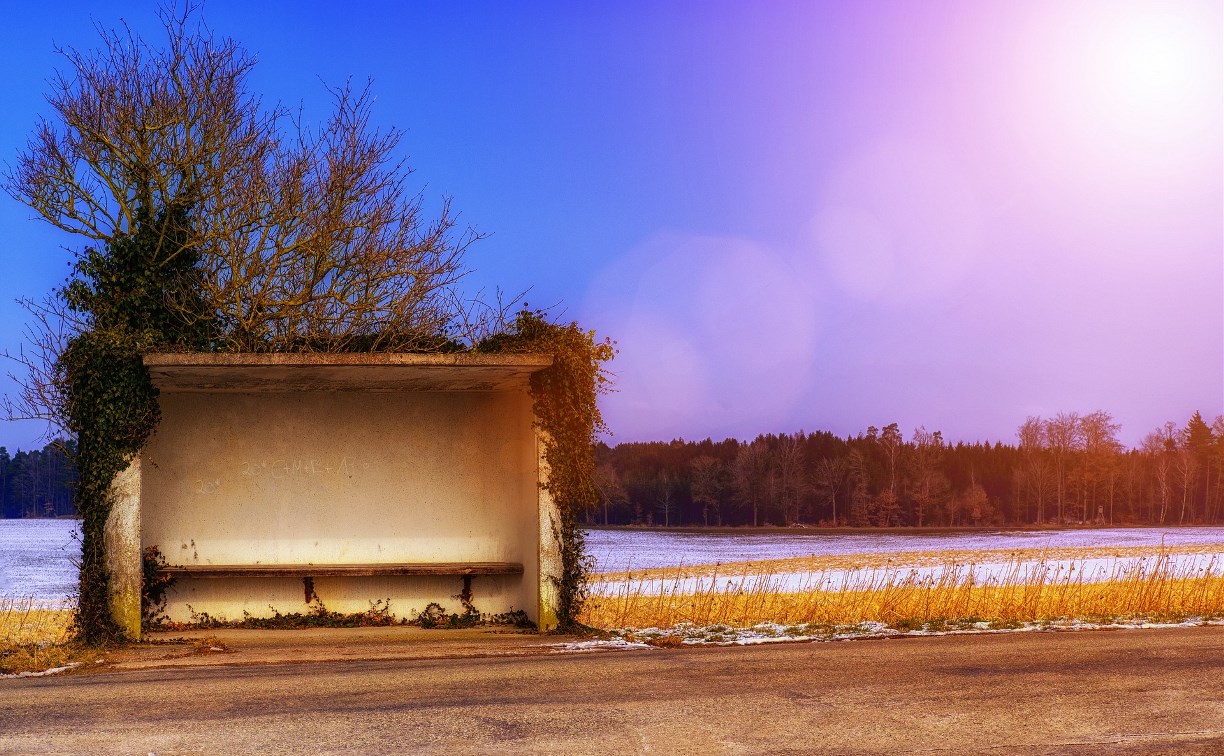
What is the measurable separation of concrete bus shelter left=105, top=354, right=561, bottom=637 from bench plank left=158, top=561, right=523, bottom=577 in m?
0.02

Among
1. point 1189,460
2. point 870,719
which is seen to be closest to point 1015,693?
point 870,719

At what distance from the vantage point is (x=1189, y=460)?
328 ft

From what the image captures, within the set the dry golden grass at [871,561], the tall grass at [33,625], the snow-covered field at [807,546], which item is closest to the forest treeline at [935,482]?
the snow-covered field at [807,546]

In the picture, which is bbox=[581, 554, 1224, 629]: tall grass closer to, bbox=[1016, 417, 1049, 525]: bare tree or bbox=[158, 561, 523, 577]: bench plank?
bbox=[158, 561, 523, 577]: bench plank

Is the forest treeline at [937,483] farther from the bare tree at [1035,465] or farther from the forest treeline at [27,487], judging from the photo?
the forest treeline at [27,487]

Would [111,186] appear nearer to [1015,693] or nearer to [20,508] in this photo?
[1015,693]

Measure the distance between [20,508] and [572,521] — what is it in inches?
5371

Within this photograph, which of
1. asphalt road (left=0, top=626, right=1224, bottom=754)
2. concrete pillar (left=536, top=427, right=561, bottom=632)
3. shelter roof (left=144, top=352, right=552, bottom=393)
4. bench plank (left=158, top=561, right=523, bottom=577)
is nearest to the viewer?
asphalt road (left=0, top=626, right=1224, bottom=754)

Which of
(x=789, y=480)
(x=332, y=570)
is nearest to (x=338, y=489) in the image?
(x=332, y=570)

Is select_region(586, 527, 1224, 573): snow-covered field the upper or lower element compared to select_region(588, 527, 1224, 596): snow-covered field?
lower

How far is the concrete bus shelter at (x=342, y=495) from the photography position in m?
10.7

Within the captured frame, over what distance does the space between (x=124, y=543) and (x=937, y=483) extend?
98259mm

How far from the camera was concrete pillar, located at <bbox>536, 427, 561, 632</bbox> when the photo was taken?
387 inches

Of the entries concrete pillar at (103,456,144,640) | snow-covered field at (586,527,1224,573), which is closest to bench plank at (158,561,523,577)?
concrete pillar at (103,456,144,640)
